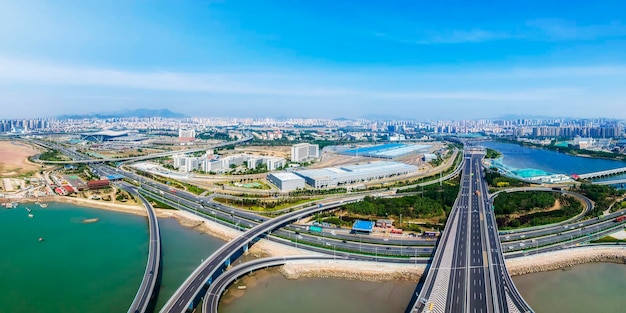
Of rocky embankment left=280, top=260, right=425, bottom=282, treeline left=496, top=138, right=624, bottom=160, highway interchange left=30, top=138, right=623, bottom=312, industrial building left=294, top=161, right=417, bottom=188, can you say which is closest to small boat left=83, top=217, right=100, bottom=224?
highway interchange left=30, top=138, right=623, bottom=312

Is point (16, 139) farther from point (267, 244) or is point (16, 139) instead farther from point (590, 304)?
point (590, 304)

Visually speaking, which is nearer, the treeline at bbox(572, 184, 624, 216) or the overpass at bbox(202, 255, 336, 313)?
the overpass at bbox(202, 255, 336, 313)

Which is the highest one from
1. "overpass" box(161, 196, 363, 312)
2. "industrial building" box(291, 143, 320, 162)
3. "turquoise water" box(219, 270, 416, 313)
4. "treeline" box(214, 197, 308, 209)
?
"industrial building" box(291, 143, 320, 162)

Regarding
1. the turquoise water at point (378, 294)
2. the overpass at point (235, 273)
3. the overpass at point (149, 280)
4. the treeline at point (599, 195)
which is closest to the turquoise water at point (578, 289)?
the turquoise water at point (378, 294)

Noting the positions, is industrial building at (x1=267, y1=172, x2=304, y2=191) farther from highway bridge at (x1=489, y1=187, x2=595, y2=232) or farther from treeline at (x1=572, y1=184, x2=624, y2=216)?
treeline at (x1=572, y1=184, x2=624, y2=216)

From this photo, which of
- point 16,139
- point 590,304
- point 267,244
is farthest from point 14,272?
point 16,139

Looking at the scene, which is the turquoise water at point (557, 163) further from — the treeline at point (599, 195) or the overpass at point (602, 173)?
the treeline at point (599, 195)

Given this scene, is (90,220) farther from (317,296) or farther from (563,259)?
(563,259)
